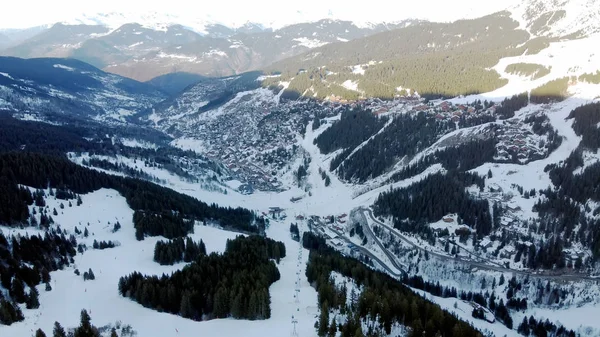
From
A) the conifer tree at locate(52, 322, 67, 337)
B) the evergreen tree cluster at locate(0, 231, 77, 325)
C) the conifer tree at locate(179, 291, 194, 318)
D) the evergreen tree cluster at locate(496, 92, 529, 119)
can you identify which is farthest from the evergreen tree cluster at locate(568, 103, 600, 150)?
the evergreen tree cluster at locate(0, 231, 77, 325)

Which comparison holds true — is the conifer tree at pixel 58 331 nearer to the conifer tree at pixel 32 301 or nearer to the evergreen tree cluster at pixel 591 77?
the conifer tree at pixel 32 301

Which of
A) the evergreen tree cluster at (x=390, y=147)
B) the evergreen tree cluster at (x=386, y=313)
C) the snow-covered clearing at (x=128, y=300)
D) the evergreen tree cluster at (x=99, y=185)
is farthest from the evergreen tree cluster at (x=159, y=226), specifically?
the evergreen tree cluster at (x=390, y=147)

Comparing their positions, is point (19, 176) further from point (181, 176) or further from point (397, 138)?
point (397, 138)

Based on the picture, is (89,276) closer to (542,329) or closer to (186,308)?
(186,308)

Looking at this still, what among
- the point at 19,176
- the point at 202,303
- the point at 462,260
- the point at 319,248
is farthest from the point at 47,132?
the point at 462,260

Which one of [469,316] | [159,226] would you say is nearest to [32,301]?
[159,226]
